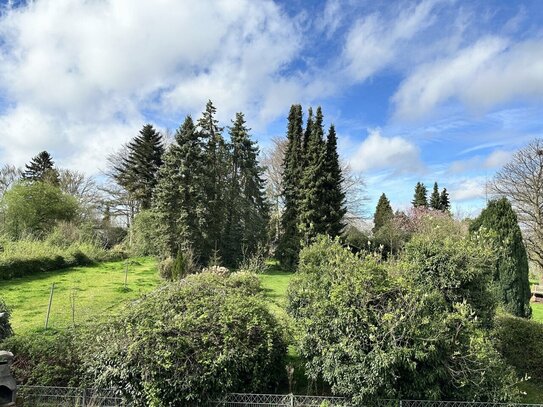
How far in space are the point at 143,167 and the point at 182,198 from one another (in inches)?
494

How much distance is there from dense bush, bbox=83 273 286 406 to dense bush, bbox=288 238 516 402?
2.19 feet

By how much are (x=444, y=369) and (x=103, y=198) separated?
109 feet

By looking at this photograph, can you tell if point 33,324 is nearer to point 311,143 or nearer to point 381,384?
point 381,384

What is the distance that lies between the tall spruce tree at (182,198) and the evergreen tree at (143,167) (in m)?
10.3

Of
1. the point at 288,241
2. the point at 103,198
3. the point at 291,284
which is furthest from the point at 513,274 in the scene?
the point at 103,198

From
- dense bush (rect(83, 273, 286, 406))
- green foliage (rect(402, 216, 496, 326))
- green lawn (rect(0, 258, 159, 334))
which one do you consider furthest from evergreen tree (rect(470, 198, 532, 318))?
green lawn (rect(0, 258, 159, 334))

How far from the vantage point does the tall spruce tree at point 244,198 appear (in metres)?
22.1

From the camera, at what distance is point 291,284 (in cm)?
643

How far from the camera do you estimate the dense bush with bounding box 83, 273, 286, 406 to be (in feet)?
14.4

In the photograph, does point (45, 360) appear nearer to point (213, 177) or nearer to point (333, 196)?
point (213, 177)

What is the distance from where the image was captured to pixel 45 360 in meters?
5.15

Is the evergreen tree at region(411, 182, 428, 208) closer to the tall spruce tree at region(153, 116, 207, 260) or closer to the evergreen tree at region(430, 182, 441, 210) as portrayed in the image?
the evergreen tree at region(430, 182, 441, 210)

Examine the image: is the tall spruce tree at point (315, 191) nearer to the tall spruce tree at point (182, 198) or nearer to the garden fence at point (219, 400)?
the tall spruce tree at point (182, 198)

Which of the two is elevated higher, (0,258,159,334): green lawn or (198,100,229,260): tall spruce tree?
(198,100,229,260): tall spruce tree
